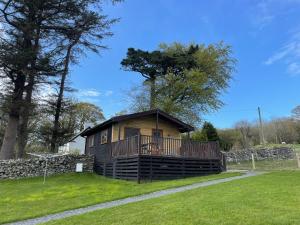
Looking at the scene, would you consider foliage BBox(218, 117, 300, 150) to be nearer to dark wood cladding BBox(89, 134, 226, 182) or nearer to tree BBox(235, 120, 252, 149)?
tree BBox(235, 120, 252, 149)

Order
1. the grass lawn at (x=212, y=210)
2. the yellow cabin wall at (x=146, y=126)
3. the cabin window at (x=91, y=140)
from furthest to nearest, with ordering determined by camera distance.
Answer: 1. the cabin window at (x=91, y=140)
2. the yellow cabin wall at (x=146, y=126)
3. the grass lawn at (x=212, y=210)

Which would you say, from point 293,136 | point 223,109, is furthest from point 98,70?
point 293,136

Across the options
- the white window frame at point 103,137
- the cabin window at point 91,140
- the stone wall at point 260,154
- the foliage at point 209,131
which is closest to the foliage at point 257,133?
the stone wall at point 260,154

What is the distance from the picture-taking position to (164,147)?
53.9 ft

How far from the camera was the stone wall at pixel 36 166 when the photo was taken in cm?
1920

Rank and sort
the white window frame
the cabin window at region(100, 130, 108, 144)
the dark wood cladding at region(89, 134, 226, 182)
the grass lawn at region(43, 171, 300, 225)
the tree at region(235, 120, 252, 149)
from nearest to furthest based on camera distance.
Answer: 1. the grass lawn at region(43, 171, 300, 225)
2. the dark wood cladding at region(89, 134, 226, 182)
3. the white window frame
4. the cabin window at region(100, 130, 108, 144)
5. the tree at region(235, 120, 252, 149)

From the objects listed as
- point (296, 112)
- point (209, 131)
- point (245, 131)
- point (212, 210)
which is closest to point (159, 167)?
point (212, 210)

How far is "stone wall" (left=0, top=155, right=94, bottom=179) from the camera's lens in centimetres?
1920

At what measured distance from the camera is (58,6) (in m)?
19.5

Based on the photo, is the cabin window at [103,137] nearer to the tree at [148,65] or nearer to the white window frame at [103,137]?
the white window frame at [103,137]

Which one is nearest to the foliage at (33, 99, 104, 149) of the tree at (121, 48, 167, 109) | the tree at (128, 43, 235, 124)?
the tree at (121, 48, 167, 109)

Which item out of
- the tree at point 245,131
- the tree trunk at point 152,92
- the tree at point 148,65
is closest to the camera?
the tree at point 148,65

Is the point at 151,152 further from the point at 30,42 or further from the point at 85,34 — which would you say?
the point at 30,42

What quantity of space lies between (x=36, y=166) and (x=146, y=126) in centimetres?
766
